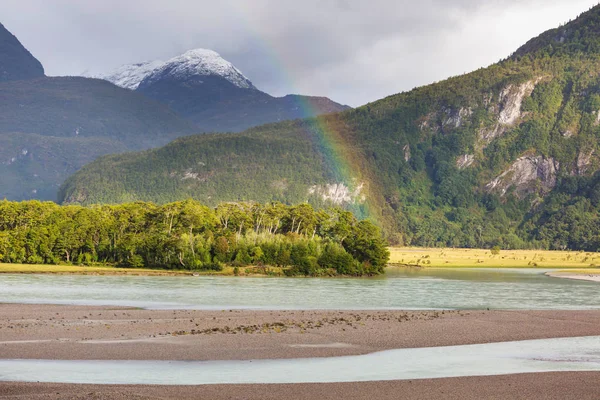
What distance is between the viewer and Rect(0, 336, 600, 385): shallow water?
31.0 metres

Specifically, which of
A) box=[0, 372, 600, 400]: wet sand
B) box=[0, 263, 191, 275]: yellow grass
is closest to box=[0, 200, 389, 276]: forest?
box=[0, 263, 191, 275]: yellow grass

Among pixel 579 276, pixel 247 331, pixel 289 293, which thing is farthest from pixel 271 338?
pixel 579 276

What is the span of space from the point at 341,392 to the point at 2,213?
388ft

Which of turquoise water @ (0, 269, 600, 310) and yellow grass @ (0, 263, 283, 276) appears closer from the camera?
turquoise water @ (0, 269, 600, 310)

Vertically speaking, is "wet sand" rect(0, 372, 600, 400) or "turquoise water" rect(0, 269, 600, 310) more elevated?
"wet sand" rect(0, 372, 600, 400)

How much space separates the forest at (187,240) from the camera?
409ft

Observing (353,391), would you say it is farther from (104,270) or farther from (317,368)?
(104,270)

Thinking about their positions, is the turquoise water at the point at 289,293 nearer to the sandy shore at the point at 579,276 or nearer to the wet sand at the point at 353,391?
the sandy shore at the point at 579,276

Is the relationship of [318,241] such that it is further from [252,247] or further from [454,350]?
[454,350]

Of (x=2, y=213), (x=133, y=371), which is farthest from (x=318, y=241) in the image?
(x=133, y=371)

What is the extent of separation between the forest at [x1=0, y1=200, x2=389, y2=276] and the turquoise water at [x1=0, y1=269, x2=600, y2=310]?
1564cm

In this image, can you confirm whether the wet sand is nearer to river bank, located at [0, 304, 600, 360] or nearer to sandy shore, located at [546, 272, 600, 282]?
river bank, located at [0, 304, 600, 360]

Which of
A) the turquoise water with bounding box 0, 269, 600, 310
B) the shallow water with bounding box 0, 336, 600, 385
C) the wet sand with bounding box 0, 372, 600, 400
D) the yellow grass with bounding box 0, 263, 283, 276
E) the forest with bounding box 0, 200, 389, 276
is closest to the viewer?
the wet sand with bounding box 0, 372, 600, 400

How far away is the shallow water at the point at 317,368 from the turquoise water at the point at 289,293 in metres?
27.5
